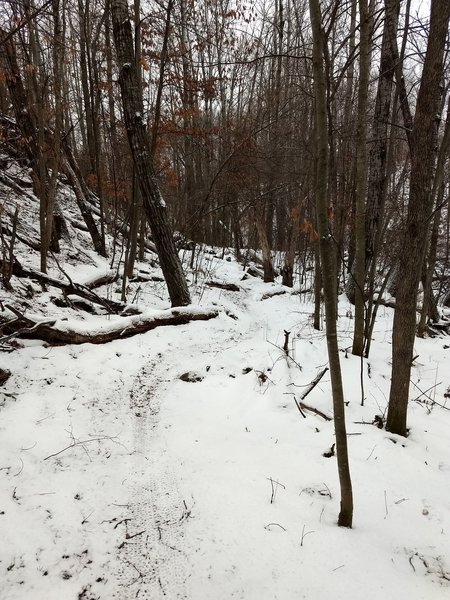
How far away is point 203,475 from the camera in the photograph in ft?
8.76

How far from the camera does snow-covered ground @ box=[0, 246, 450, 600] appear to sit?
1912 mm

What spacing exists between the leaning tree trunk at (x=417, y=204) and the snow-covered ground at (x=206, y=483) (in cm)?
56

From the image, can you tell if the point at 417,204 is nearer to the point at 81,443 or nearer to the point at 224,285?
the point at 81,443

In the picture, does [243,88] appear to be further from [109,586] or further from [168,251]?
[109,586]

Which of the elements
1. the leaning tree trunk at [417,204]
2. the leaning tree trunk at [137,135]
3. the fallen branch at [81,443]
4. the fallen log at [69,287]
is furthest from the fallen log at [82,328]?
the leaning tree trunk at [417,204]

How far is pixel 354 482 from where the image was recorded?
2535mm

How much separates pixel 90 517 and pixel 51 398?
1.33m

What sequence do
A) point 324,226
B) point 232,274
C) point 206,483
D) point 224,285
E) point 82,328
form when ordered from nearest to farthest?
point 324,226 → point 206,483 → point 82,328 → point 224,285 → point 232,274

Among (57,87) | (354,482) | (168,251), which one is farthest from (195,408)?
(57,87)

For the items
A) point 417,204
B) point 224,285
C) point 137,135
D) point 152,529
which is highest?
point 137,135

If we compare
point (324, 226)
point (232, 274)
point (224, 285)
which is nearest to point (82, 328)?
point (324, 226)

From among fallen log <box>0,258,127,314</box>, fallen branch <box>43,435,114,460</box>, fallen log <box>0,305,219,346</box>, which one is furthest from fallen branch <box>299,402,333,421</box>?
fallen log <box>0,258,127,314</box>

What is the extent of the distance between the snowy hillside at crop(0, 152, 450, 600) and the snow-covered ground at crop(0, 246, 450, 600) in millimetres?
11

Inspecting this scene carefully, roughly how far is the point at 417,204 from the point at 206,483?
98.1 inches
